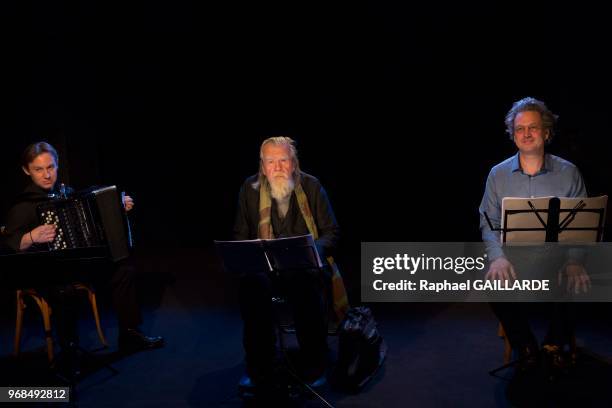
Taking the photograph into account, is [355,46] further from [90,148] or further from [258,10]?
[90,148]

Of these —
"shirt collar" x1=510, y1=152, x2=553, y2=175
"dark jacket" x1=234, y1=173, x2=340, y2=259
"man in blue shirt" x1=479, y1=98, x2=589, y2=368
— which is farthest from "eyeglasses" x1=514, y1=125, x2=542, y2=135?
"dark jacket" x1=234, y1=173, x2=340, y2=259

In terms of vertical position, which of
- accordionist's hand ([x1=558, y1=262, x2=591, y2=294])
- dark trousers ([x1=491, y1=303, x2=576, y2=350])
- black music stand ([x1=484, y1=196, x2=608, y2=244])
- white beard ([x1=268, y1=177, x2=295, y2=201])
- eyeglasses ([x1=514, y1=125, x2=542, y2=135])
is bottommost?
dark trousers ([x1=491, y1=303, x2=576, y2=350])

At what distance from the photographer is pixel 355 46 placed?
6.07 metres

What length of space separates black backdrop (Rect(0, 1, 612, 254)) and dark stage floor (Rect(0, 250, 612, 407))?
5.78 ft

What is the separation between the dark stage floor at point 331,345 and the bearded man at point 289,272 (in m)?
0.24

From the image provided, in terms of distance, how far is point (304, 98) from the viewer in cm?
636

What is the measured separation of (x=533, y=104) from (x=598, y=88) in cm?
196

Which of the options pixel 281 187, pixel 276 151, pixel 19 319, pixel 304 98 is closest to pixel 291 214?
pixel 281 187

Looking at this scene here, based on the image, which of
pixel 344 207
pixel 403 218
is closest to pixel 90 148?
pixel 344 207

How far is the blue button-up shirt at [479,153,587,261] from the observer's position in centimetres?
369

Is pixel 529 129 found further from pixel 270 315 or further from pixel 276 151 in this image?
pixel 270 315

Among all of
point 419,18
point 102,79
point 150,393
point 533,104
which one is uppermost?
point 419,18

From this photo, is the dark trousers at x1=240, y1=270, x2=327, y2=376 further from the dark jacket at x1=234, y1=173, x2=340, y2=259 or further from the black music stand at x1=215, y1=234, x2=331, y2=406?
the dark jacket at x1=234, y1=173, x2=340, y2=259

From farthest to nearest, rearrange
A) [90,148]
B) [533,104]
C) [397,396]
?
[90,148], [533,104], [397,396]
